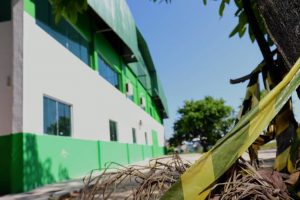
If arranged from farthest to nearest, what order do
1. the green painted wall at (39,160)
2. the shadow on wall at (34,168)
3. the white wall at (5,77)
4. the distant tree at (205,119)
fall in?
the distant tree at (205,119)
the white wall at (5,77)
the shadow on wall at (34,168)
the green painted wall at (39,160)

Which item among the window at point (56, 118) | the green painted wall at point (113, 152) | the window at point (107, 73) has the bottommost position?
the green painted wall at point (113, 152)

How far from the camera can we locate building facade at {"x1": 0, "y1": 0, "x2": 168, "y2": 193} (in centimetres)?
844

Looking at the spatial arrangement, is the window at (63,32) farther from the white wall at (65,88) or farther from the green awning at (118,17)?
the green awning at (118,17)

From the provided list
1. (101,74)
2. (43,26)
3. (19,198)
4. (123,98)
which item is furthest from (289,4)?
(123,98)

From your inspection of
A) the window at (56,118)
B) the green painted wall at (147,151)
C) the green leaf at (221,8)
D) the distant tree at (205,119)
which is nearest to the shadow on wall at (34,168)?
the window at (56,118)

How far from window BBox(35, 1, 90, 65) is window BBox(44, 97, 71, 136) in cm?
212

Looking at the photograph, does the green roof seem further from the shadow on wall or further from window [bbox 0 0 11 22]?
the shadow on wall

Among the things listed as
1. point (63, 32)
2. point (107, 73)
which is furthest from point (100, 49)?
point (63, 32)

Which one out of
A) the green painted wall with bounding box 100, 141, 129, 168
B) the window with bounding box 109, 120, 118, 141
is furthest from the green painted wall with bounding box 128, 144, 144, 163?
the window with bounding box 109, 120, 118, 141

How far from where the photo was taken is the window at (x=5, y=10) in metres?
9.14

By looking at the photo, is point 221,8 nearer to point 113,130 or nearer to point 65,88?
point 65,88

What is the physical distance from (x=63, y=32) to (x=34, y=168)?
16.5 feet

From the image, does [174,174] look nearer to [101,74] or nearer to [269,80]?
[269,80]

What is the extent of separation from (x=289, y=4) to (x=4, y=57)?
8.78m
